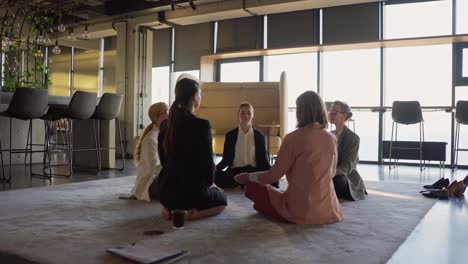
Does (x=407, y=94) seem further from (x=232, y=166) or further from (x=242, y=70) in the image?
(x=232, y=166)

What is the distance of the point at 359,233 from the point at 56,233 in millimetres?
1769

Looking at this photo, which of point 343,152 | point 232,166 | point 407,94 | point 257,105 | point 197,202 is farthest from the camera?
point 407,94

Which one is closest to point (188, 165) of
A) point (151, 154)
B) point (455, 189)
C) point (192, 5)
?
point (151, 154)

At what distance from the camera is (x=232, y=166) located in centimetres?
419

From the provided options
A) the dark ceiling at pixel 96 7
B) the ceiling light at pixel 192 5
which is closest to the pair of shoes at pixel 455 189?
the ceiling light at pixel 192 5

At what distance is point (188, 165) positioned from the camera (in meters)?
2.70

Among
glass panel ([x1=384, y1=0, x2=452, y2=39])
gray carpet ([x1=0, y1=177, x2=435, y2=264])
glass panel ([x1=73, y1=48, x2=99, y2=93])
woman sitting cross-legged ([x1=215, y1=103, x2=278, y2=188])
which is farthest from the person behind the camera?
glass panel ([x1=73, y1=48, x2=99, y2=93])

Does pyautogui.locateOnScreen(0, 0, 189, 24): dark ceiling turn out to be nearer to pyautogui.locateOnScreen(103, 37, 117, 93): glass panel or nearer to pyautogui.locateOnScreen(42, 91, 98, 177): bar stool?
pyautogui.locateOnScreen(103, 37, 117, 93): glass panel

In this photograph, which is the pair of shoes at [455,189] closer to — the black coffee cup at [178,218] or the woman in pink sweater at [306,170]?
the woman in pink sweater at [306,170]

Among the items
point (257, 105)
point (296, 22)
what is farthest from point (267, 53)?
point (257, 105)

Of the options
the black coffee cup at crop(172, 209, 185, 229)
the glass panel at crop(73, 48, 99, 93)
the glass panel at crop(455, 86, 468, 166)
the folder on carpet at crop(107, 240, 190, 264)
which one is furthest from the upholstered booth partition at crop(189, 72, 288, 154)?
the glass panel at crop(73, 48, 99, 93)

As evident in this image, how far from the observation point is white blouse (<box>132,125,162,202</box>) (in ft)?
11.7

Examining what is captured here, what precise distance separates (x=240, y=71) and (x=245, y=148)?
17.6ft

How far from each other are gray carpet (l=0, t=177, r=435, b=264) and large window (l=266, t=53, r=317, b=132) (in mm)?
4811
